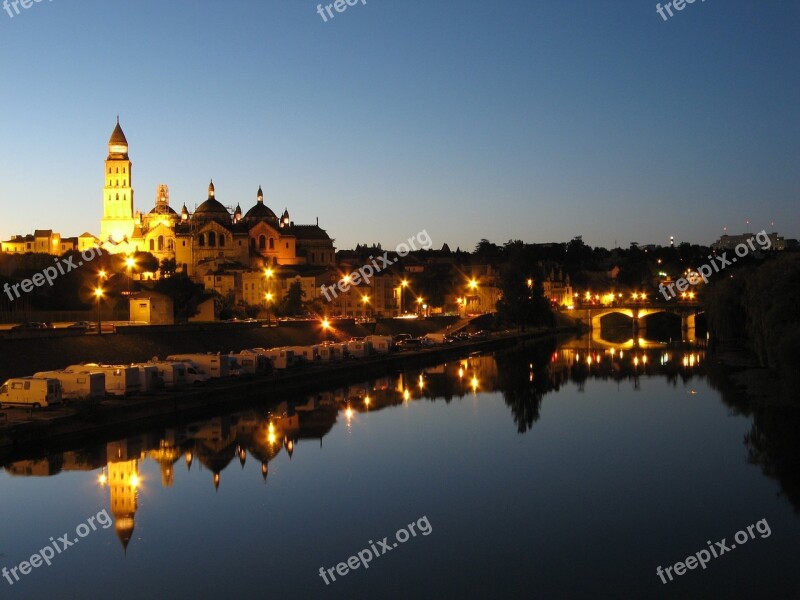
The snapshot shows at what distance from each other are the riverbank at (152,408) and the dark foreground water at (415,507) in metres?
0.79

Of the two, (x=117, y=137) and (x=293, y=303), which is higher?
(x=117, y=137)

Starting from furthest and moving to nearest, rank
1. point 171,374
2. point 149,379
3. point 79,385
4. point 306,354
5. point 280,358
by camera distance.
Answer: point 306,354
point 280,358
point 171,374
point 149,379
point 79,385

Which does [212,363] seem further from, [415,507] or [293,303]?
[293,303]

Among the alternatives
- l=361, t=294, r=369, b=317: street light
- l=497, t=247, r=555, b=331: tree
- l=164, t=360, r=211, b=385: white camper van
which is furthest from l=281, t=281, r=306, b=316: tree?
l=164, t=360, r=211, b=385: white camper van

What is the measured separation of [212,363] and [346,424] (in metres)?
7.64

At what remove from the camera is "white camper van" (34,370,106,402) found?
29.5m

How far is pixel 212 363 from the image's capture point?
38.7 meters

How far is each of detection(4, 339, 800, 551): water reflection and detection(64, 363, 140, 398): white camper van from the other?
2.34 meters

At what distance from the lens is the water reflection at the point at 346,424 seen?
79.7 ft

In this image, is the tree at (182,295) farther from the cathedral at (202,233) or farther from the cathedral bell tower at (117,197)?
the cathedral bell tower at (117,197)

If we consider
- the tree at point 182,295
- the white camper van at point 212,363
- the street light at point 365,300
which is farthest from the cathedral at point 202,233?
the white camper van at point 212,363

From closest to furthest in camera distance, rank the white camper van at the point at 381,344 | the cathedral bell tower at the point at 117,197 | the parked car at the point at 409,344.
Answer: the white camper van at the point at 381,344 → the parked car at the point at 409,344 → the cathedral bell tower at the point at 117,197

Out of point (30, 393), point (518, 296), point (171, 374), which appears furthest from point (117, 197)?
point (30, 393)

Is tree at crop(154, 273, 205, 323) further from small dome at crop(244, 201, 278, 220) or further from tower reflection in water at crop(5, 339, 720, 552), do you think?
small dome at crop(244, 201, 278, 220)
